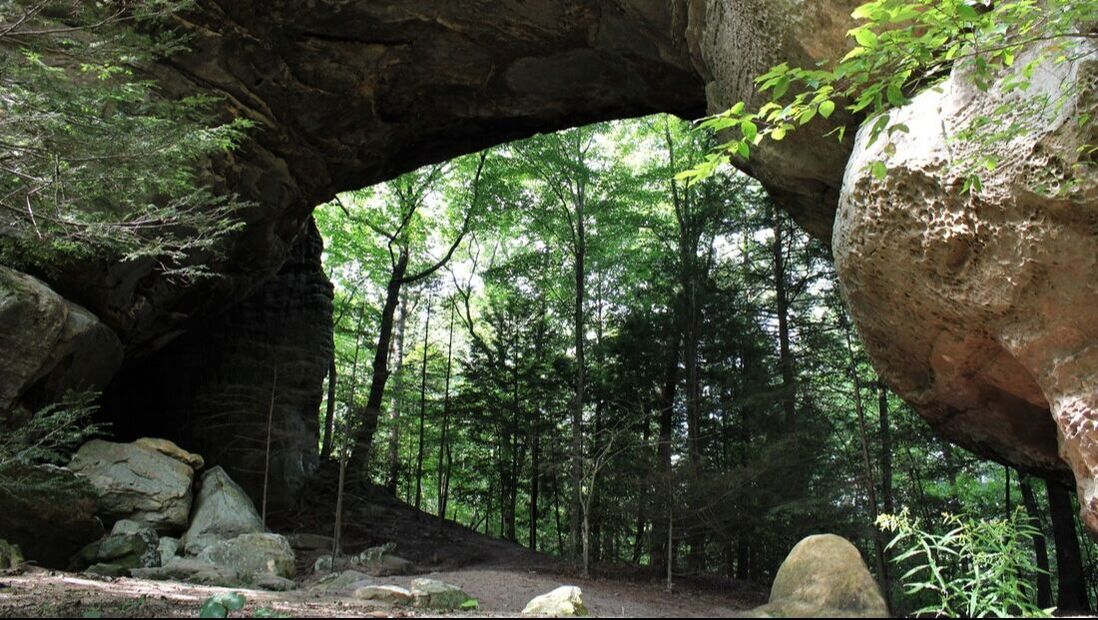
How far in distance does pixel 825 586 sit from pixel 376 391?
11743 millimetres

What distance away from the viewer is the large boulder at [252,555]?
854cm

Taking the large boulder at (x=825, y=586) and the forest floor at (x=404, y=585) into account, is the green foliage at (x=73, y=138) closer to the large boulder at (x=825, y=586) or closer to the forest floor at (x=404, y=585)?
the forest floor at (x=404, y=585)

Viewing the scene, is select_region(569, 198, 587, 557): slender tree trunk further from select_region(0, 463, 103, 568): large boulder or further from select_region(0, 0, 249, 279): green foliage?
select_region(0, 0, 249, 279): green foliage

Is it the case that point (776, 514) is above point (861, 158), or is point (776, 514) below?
below

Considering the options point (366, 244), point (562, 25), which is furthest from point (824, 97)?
Answer: point (366, 244)

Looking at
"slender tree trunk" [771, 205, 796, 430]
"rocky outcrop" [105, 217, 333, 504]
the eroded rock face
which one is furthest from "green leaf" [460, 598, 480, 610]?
"rocky outcrop" [105, 217, 333, 504]

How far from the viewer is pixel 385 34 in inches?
424

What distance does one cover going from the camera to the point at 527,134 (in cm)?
1329

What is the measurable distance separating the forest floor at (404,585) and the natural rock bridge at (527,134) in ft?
6.95

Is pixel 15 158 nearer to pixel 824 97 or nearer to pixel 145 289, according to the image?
pixel 824 97

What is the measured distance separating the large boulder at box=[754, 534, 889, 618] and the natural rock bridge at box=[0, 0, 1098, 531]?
5.70 feet

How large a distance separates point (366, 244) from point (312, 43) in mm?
8418

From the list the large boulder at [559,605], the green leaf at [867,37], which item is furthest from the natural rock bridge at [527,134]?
the large boulder at [559,605]

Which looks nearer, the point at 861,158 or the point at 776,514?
the point at 861,158
